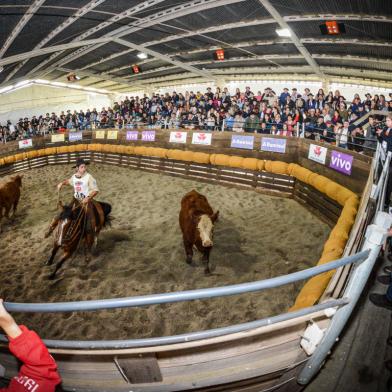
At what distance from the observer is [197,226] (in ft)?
18.3

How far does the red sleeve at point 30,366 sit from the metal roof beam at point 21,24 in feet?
43.7

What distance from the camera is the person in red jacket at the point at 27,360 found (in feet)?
5.64

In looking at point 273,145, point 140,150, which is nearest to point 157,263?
point 273,145

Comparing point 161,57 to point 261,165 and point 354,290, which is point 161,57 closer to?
point 261,165

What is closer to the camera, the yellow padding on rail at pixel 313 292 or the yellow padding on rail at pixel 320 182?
the yellow padding on rail at pixel 313 292

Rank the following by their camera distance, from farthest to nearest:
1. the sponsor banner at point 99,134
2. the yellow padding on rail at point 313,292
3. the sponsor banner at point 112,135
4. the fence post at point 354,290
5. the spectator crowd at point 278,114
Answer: the sponsor banner at point 99,134 → the sponsor banner at point 112,135 → the spectator crowd at point 278,114 → the yellow padding on rail at point 313,292 → the fence post at point 354,290

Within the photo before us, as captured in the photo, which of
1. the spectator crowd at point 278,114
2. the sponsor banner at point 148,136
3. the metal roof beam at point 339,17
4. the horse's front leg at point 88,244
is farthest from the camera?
the sponsor banner at point 148,136

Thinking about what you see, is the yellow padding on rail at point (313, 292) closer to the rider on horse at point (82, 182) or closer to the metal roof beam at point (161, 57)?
the rider on horse at point (82, 182)

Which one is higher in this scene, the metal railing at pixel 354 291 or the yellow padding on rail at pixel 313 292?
the metal railing at pixel 354 291

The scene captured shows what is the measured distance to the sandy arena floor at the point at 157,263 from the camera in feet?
15.6

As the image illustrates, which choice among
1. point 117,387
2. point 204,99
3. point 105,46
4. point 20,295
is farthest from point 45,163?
point 117,387

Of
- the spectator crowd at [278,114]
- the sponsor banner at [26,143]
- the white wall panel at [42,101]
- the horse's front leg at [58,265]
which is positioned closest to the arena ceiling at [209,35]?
the spectator crowd at [278,114]

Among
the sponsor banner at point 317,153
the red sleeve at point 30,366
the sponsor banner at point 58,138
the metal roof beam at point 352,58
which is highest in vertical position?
the metal roof beam at point 352,58

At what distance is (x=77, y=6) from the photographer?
38.5 feet
